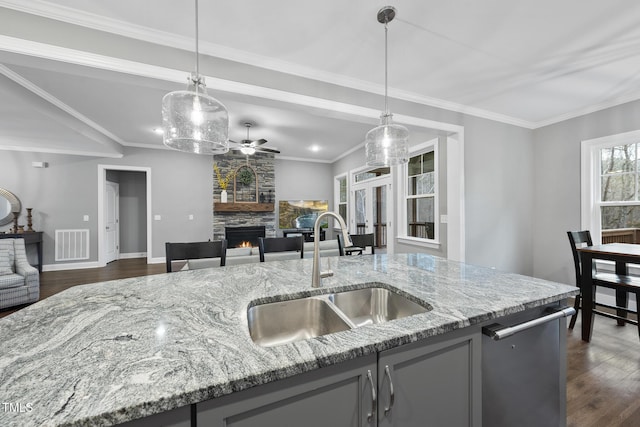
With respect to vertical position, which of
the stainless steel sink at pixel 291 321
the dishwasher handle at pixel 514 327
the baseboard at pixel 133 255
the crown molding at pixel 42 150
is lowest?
the baseboard at pixel 133 255

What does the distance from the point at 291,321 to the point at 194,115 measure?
1.28m

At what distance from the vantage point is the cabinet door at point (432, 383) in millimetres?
783

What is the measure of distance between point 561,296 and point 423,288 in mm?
597

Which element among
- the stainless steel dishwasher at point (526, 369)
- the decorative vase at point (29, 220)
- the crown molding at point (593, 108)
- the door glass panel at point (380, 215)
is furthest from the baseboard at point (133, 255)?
the crown molding at point (593, 108)

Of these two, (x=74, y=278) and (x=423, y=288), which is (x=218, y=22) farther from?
(x=74, y=278)

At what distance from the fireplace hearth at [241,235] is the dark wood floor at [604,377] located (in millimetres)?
5500

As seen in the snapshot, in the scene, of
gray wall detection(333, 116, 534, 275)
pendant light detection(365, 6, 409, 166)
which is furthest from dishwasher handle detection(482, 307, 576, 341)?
gray wall detection(333, 116, 534, 275)

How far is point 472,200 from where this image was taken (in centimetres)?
340

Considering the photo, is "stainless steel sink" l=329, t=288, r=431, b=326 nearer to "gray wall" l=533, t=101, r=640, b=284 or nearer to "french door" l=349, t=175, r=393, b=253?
"french door" l=349, t=175, r=393, b=253

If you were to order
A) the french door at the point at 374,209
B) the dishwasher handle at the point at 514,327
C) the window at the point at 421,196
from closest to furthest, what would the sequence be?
the dishwasher handle at the point at 514,327 < the window at the point at 421,196 < the french door at the point at 374,209

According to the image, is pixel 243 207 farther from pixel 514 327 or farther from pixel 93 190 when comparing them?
pixel 514 327

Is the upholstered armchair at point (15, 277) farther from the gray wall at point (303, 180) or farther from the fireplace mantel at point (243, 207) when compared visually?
the gray wall at point (303, 180)

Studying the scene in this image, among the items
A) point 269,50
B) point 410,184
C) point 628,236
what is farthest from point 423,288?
point 628,236

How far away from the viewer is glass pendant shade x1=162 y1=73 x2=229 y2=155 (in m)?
1.45
